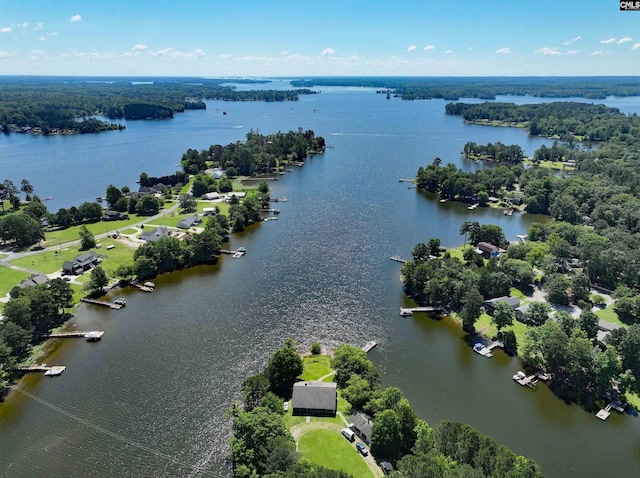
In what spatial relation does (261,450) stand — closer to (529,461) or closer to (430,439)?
(430,439)

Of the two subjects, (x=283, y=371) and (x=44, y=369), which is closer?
(x=283, y=371)

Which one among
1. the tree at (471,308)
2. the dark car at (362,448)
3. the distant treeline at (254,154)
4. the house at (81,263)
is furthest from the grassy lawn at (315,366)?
the distant treeline at (254,154)

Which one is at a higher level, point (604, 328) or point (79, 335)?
point (604, 328)

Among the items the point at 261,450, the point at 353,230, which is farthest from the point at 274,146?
the point at 261,450

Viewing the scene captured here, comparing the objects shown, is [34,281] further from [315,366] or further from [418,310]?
[418,310]

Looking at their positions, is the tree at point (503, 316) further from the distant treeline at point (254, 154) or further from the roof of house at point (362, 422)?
the distant treeline at point (254, 154)

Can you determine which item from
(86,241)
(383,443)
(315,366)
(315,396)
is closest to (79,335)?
(86,241)
